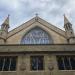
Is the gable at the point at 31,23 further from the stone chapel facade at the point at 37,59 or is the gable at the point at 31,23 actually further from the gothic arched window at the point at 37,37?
the stone chapel facade at the point at 37,59

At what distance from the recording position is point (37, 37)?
27.7m

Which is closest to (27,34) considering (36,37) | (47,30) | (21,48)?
(36,37)

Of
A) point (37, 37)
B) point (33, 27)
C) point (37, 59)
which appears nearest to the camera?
point (37, 59)

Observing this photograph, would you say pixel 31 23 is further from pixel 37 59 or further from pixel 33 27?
pixel 37 59

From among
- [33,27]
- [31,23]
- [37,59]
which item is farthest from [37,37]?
[37,59]

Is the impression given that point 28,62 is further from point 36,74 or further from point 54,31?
point 54,31

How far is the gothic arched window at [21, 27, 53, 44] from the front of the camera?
26.9 m

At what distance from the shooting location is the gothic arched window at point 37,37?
88.1ft

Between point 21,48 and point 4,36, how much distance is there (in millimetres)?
14114

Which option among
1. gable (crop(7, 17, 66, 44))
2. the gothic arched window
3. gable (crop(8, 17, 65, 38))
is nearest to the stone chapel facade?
gable (crop(7, 17, 66, 44))

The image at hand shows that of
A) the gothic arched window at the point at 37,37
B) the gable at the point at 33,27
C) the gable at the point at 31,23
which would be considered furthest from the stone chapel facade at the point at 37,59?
the gable at the point at 31,23


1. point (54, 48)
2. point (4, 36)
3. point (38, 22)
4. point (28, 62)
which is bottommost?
point (28, 62)

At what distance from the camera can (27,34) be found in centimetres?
2798

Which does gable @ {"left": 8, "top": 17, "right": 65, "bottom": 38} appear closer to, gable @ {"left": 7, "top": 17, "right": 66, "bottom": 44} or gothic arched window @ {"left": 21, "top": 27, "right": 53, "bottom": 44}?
gable @ {"left": 7, "top": 17, "right": 66, "bottom": 44}
